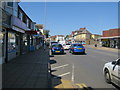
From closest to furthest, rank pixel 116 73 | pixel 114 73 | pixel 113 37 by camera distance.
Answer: pixel 116 73 < pixel 114 73 < pixel 113 37

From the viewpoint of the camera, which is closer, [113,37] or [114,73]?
[114,73]

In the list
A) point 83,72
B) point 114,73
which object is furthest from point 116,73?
point 83,72

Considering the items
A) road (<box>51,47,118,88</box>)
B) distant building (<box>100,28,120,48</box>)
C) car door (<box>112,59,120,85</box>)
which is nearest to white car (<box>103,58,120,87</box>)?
car door (<box>112,59,120,85</box>)

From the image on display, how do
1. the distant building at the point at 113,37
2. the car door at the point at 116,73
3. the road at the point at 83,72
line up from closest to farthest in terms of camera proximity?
the car door at the point at 116,73 < the road at the point at 83,72 < the distant building at the point at 113,37

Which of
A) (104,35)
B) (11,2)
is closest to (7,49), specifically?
(11,2)

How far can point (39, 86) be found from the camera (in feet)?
18.2

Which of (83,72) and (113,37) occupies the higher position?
(113,37)

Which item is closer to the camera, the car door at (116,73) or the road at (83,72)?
the car door at (116,73)

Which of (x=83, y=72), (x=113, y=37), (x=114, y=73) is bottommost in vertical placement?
(x=83, y=72)

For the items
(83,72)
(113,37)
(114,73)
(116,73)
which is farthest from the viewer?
(113,37)

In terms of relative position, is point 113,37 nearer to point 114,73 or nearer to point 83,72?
point 83,72

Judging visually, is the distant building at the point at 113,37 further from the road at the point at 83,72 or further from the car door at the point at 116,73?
the car door at the point at 116,73

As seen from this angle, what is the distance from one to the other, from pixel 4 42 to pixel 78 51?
11.0 m

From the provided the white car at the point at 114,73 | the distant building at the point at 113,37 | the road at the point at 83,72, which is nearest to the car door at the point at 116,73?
the white car at the point at 114,73
